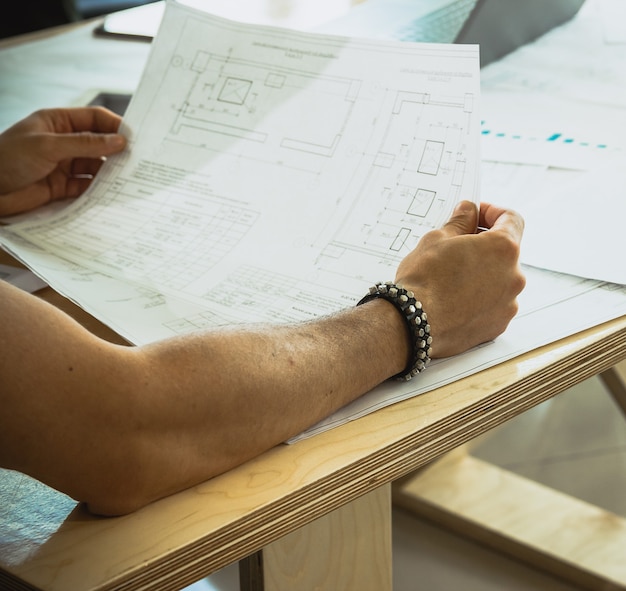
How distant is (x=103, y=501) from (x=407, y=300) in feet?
0.96

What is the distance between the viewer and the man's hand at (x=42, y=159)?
1076 millimetres

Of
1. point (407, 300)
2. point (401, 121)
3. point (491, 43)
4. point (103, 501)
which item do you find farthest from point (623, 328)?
point (491, 43)

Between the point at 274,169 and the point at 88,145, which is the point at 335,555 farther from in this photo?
the point at 88,145

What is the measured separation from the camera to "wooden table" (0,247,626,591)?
1.84 feet

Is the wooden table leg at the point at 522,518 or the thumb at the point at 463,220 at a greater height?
the thumb at the point at 463,220

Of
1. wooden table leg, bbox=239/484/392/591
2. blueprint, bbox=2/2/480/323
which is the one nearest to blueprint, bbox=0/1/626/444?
blueprint, bbox=2/2/480/323

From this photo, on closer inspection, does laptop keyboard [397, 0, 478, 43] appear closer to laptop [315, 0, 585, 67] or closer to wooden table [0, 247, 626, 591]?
laptop [315, 0, 585, 67]

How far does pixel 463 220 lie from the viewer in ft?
2.62

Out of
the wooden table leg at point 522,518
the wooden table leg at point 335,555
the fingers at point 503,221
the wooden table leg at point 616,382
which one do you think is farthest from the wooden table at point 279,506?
the wooden table leg at point 522,518

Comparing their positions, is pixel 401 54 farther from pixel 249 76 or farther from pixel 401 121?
pixel 249 76

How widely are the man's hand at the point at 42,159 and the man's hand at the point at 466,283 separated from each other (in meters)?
0.49

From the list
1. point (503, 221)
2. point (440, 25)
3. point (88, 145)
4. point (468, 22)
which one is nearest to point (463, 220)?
point (503, 221)

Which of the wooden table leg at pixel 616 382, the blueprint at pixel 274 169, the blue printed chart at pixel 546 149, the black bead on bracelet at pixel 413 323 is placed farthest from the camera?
the wooden table leg at pixel 616 382

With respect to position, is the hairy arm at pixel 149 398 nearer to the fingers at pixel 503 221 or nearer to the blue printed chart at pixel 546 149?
the fingers at pixel 503 221
